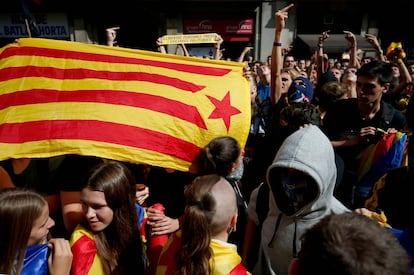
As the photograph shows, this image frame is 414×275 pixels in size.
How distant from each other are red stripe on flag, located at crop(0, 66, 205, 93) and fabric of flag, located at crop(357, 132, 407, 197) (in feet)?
3.85

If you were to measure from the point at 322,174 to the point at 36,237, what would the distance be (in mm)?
1257

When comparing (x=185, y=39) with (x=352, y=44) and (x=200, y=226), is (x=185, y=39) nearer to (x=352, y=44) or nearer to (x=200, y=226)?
(x=352, y=44)

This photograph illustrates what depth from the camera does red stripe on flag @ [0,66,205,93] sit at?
229cm

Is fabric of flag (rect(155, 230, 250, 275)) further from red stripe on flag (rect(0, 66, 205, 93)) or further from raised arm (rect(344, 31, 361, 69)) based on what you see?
raised arm (rect(344, 31, 361, 69))

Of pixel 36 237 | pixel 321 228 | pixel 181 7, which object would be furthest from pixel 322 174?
pixel 181 7

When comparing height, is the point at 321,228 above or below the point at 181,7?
below

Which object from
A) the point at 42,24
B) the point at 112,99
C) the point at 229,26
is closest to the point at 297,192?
the point at 112,99

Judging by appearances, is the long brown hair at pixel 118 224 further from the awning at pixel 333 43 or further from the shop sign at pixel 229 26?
the shop sign at pixel 229 26

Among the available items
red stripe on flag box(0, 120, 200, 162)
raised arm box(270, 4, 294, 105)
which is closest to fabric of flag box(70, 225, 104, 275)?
red stripe on flag box(0, 120, 200, 162)

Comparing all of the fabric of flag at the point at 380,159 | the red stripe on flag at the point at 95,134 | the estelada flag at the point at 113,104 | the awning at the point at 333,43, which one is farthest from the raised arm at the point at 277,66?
the awning at the point at 333,43

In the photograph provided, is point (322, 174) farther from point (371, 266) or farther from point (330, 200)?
point (371, 266)

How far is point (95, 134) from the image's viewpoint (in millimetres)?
1986

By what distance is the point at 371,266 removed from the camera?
792mm

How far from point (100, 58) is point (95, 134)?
0.76 m
